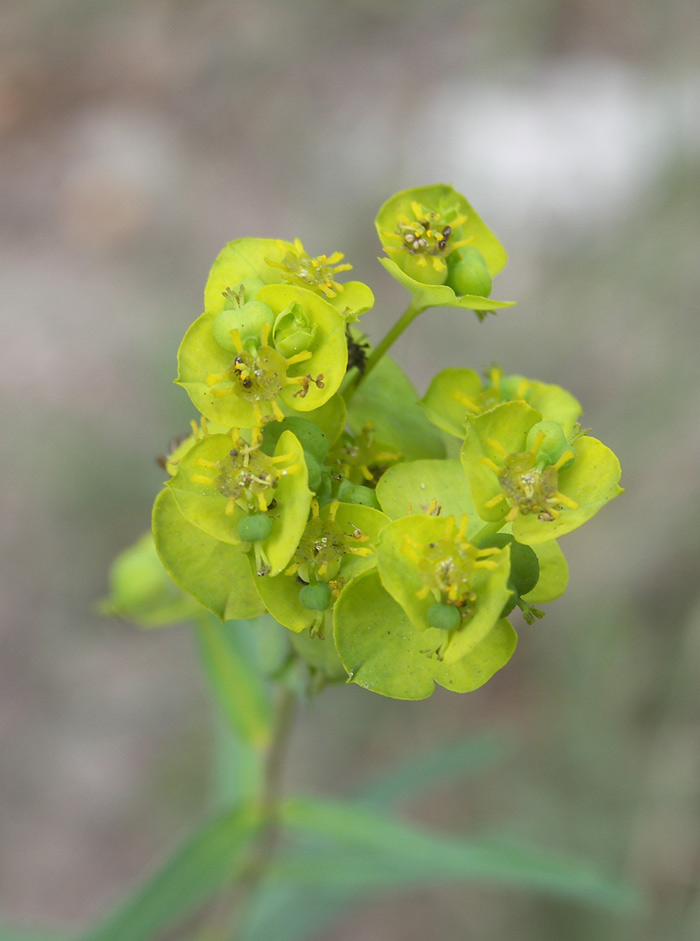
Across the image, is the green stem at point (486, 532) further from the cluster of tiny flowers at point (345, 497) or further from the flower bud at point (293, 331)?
the flower bud at point (293, 331)

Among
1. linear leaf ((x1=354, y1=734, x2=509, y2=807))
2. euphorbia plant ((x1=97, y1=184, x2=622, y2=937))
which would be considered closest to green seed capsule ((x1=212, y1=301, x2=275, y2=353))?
euphorbia plant ((x1=97, y1=184, x2=622, y2=937))

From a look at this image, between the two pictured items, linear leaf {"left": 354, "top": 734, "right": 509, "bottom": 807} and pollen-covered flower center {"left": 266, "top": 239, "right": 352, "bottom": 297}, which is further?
linear leaf {"left": 354, "top": 734, "right": 509, "bottom": 807}

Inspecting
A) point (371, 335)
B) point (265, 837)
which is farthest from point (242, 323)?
point (371, 335)

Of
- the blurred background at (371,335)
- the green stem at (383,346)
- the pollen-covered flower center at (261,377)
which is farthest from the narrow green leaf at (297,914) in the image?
the pollen-covered flower center at (261,377)

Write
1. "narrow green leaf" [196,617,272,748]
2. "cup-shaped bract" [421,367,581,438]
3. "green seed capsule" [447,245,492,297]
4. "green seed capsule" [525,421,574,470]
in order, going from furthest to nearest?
1. "narrow green leaf" [196,617,272,748]
2. "cup-shaped bract" [421,367,581,438]
3. "green seed capsule" [447,245,492,297]
4. "green seed capsule" [525,421,574,470]

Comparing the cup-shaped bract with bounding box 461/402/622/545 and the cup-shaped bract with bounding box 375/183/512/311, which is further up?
the cup-shaped bract with bounding box 375/183/512/311

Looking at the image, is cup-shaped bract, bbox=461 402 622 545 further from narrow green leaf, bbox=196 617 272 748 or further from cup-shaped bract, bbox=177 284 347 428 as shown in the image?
narrow green leaf, bbox=196 617 272 748
